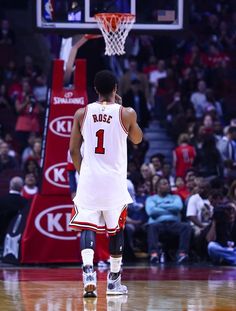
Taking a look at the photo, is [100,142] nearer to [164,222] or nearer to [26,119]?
[164,222]

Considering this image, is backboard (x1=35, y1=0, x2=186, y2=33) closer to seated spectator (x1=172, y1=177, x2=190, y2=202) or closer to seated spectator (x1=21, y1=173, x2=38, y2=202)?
seated spectator (x1=21, y1=173, x2=38, y2=202)

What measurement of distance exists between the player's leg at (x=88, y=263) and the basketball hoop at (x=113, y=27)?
4.73 metres

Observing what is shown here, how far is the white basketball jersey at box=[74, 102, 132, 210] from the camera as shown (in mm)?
9117

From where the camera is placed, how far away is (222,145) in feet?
64.5

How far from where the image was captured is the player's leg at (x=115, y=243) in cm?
917

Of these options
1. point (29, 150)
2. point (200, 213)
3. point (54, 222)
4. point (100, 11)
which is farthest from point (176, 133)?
point (100, 11)

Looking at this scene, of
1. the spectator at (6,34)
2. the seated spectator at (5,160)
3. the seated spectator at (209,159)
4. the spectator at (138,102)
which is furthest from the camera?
the spectator at (6,34)

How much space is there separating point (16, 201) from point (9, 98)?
7228 mm

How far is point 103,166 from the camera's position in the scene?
9.14m

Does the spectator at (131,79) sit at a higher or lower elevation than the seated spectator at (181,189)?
higher

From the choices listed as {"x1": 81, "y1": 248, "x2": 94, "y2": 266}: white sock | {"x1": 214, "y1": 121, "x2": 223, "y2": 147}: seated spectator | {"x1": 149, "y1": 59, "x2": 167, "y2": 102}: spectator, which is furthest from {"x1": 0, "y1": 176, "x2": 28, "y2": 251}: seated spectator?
{"x1": 149, "y1": 59, "x2": 167, "y2": 102}: spectator

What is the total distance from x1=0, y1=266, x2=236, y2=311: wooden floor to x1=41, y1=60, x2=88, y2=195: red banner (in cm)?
156

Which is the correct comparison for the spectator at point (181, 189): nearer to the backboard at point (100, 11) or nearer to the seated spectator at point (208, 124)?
the seated spectator at point (208, 124)

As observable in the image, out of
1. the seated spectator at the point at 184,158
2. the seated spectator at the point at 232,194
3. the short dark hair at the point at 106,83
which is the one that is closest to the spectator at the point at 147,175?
the seated spectator at the point at 184,158
